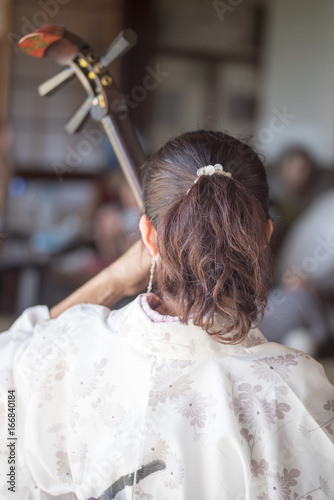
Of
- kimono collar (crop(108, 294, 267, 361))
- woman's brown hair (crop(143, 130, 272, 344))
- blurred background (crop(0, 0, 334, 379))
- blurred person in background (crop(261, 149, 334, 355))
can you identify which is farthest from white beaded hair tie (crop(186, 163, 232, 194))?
blurred background (crop(0, 0, 334, 379))

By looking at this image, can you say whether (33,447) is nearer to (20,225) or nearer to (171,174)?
(171,174)

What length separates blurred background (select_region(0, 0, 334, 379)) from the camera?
10.5 ft

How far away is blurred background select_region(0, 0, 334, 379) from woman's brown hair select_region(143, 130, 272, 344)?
2.30 m

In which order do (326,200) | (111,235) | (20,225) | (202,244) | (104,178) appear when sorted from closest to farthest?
(202,244) < (326,200) < (111,235) < (20,225) < (104,178)

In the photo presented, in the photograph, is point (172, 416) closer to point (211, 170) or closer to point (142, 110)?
point (211, 170)

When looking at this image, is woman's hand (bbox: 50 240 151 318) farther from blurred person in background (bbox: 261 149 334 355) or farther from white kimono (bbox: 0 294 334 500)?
blurred person in background (bbox: 261 149 334 355)

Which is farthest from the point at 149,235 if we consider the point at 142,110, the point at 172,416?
the point at 142,110

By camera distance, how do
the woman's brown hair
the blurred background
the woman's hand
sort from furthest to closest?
the blurred background < the woman's hand < the woman's brown hair

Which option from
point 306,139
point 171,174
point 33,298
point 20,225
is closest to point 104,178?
point 20,225

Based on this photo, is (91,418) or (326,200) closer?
(91,418)

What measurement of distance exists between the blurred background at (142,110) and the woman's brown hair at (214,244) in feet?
7.54

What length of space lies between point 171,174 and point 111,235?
8.05ft

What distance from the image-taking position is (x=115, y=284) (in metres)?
0.92

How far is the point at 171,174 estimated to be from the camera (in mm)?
747
